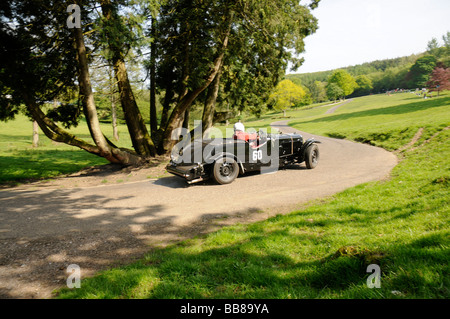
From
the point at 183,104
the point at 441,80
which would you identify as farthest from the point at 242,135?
the point at 441,80

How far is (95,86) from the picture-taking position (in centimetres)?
1498

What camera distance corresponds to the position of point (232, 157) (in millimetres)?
8055

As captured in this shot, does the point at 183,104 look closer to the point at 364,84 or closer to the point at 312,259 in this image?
the point at 312,259

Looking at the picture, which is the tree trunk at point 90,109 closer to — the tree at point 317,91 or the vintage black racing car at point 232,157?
the vintage black racing car at point 232,157

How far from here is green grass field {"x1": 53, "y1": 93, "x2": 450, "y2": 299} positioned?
246 centimetres

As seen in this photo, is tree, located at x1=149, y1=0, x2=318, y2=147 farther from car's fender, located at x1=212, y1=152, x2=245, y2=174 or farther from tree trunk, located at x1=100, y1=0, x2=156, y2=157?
car's fender, located at x1=212, y1=152, x2=245, y2=174

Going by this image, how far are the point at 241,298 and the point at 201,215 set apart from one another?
10.1 ft

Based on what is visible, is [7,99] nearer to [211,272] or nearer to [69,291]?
[69,291]

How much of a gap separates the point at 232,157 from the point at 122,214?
148 inches

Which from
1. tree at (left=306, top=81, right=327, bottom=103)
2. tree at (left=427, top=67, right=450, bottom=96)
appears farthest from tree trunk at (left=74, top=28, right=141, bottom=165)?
tree at (left=306, top=81, right=327, bottom=103)

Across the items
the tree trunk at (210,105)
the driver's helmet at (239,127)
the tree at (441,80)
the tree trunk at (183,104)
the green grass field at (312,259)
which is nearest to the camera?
the green grass field at (312,259)

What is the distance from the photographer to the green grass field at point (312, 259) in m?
2.46

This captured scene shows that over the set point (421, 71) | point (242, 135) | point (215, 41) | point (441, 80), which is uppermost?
point (421, 71)

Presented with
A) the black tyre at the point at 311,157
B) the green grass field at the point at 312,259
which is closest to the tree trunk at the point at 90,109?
the green grass field at the point at 312,259
